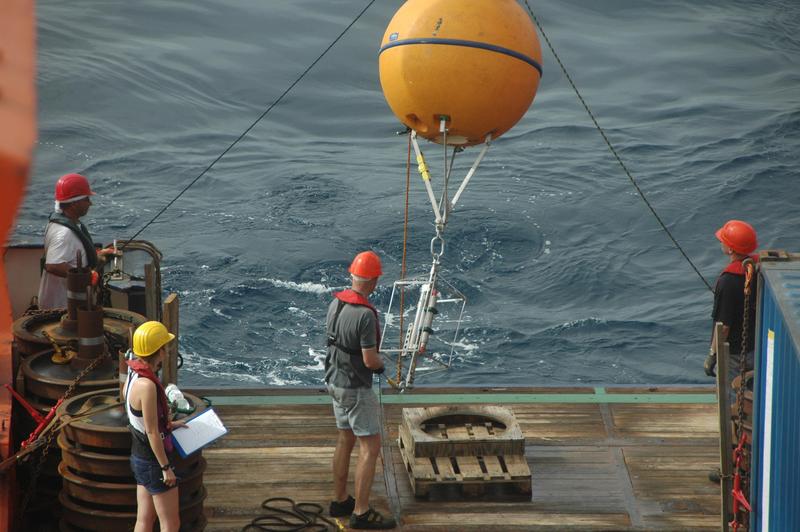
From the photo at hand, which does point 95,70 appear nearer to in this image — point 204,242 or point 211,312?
point 204,242

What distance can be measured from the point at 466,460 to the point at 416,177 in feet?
52.8

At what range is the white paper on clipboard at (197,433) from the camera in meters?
5.39

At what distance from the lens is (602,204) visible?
68.0ft

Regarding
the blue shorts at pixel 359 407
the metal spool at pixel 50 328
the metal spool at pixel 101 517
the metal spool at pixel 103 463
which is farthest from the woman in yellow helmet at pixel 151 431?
the metal spool at pixel 50 328

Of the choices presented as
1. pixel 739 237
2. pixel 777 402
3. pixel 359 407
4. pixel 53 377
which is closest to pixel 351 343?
pixel 359 407

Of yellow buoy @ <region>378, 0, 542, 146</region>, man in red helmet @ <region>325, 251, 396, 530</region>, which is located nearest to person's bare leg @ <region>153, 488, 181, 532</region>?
man in red helmet @ <region>325, 251, 396, 530</region>

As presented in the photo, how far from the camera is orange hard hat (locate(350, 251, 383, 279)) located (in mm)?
5996

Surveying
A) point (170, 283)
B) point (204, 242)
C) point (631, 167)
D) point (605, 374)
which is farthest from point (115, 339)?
point (631, 167)

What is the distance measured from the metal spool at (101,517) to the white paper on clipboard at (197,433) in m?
0.64

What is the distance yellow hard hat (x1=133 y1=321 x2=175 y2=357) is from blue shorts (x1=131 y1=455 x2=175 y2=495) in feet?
1.96

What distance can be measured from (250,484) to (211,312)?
907cm

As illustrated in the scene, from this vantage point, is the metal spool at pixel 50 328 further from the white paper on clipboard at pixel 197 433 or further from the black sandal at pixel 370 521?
the black sandal at pixel 370 521

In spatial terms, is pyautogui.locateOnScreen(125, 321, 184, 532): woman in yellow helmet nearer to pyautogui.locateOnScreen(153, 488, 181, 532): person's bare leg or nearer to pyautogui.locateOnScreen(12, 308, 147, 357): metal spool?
pyautogui.locateOnScreen(153, 488, 181, 532): person's bare leg

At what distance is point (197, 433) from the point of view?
5480mm
